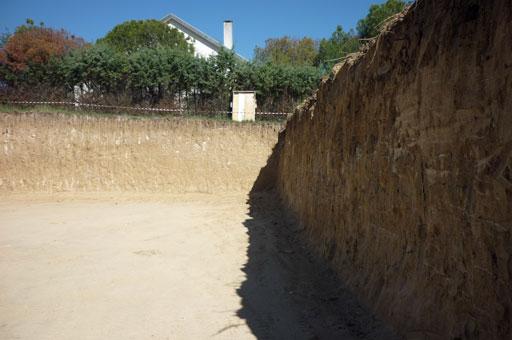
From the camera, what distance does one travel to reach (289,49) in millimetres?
40062

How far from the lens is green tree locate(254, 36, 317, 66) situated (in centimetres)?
3888

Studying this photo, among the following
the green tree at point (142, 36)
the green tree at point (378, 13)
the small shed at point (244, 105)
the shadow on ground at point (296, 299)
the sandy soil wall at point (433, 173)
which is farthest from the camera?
the green tree at point (142, 36)

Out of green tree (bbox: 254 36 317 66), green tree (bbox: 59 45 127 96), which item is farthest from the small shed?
green tree (bbox: 254 36 317 66)

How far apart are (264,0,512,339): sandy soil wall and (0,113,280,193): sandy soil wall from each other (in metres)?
11.3

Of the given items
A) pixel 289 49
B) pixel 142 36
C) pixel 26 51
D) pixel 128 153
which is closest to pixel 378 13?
pixel 289 49

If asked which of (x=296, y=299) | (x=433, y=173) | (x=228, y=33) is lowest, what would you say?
(x=296, y=299)

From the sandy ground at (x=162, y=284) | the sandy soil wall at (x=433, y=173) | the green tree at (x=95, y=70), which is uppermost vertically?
the green tree at (x=95, y=70)

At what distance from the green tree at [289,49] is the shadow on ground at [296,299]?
106 ft

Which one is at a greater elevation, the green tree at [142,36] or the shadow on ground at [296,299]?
the green tree at [142,36]

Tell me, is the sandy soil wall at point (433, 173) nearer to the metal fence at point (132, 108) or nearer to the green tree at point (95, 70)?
the metal fence at point (132, 108)

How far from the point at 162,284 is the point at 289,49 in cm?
3669

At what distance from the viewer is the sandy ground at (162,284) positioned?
15.1 ft

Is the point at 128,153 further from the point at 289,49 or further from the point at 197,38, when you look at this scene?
the point at 289,49

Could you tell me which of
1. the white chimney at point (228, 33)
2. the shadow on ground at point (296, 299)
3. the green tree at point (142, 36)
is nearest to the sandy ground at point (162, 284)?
the shadow on ground at point (296, 299)
